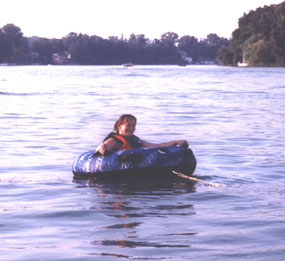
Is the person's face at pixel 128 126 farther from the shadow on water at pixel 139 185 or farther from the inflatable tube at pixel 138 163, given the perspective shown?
the shadow on water at pixel 139 185

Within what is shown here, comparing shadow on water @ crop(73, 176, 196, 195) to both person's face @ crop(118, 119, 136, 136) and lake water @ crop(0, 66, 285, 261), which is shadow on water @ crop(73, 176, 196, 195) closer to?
lake water @ crop(0, 66, 285, 261)

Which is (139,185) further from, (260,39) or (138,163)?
(260,39)

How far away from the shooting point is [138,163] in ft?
39.0

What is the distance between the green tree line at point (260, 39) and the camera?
408 ft

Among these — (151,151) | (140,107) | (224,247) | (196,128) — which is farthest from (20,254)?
(140,107)

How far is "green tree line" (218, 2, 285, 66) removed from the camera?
124312mm

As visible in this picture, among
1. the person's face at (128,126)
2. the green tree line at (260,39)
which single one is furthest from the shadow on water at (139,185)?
the green tree line at (260,39)

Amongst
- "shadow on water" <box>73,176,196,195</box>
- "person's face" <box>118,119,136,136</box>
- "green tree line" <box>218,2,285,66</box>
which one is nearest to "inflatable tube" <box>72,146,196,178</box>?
"shadow on water" <box>73,176,196,195</box>

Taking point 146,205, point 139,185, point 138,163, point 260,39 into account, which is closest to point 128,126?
point 138,163

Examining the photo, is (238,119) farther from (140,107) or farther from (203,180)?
(203,180)

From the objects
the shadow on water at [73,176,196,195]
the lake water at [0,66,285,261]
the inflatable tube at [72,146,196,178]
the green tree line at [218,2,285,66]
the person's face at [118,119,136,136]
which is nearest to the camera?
the lake water at [0,66,285,261]

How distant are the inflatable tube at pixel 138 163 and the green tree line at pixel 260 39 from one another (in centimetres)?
11232

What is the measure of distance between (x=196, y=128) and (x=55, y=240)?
51.5 ft

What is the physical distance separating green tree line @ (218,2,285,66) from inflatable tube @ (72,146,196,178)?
112 m
